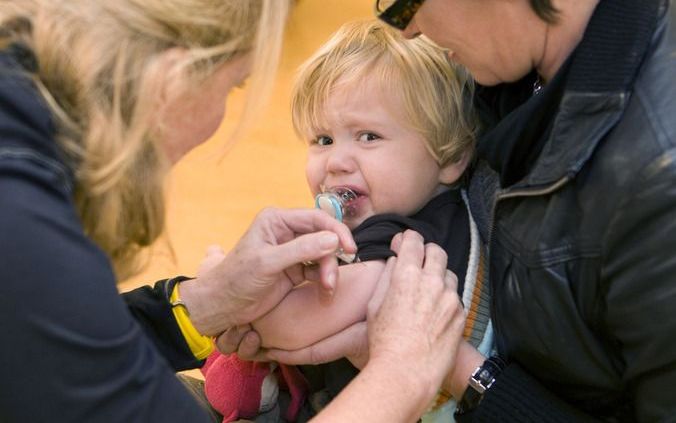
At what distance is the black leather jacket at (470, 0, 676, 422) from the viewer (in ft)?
3.60

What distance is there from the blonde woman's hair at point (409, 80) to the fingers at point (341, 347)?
15.4 inches

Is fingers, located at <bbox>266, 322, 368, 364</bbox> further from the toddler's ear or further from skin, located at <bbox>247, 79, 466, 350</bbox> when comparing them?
the toddler's ear

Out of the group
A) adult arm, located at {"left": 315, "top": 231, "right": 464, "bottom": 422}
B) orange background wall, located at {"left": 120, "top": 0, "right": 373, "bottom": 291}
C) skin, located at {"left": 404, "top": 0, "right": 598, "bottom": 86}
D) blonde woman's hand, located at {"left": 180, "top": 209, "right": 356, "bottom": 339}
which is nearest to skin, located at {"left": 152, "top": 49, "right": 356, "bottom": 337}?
blonde woman's hand, located at {"left": 180, "top": 209, "right": 356, "bottom": 339}

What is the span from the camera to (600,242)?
1.16m

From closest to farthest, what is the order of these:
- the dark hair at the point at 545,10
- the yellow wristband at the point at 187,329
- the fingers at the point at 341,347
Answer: the dark hair at the point at 545,10, the fingers at the point at 341,347, the yellow wristband at the point at 187,329

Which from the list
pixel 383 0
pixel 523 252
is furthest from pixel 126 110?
pixel 523 252

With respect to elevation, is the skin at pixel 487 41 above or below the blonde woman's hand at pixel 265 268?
above

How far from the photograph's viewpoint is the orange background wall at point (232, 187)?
9.09ft

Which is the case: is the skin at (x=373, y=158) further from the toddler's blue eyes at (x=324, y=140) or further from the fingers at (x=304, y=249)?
the fingers at (x=304, y=249)

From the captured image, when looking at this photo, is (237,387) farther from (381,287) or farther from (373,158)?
(373,158)

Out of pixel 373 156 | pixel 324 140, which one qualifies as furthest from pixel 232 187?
pixel 373 156

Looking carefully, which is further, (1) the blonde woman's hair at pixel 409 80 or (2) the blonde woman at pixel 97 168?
(1) the blonde woman's hair at pixel 409 80

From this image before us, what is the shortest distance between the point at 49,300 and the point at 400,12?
2.21 ft

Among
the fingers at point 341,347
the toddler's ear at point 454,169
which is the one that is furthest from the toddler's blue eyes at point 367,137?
the fingers at point 341,347
